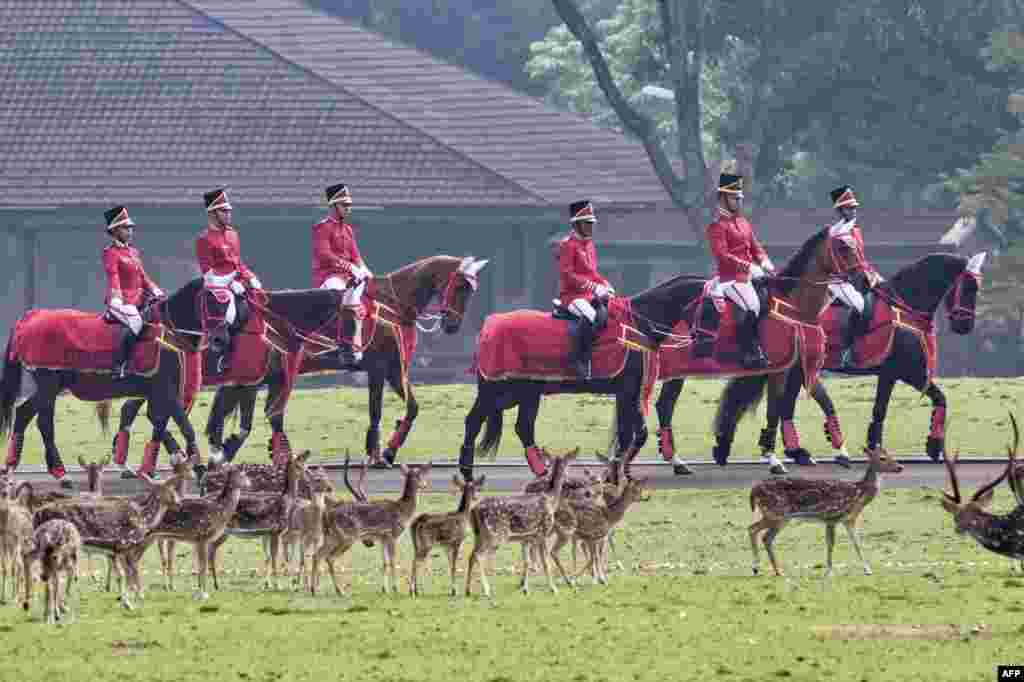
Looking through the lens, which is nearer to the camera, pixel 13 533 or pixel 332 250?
pixel 13 533

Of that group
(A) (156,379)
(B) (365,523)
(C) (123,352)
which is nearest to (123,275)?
(C) (123,352)

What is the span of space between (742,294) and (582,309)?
1999mm

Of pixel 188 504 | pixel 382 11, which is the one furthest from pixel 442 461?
pixel 382 11

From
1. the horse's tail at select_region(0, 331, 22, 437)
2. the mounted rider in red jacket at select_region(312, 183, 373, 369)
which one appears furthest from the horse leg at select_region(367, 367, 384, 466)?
the horse's tail at select_region(0, 331, 22, 437)

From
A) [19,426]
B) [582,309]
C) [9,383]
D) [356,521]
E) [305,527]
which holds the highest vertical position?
[582,309]

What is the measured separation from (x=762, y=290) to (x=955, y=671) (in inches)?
623

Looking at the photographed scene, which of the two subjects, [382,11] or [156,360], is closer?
[156,360]

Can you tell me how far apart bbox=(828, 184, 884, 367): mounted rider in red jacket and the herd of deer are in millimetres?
10754

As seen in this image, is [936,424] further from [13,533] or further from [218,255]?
[13,533]

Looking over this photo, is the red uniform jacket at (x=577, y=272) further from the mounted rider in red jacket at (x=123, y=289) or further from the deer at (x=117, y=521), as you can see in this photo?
the deer at (x=117, y=521)

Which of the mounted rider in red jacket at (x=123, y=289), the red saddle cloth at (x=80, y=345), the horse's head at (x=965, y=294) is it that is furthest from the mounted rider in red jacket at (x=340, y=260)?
the horse's head at (x=965, y=294)

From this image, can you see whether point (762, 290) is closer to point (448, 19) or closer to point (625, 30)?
point (625, 30)

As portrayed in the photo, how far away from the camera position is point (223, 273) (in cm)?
3394

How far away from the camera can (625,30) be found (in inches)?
2709
